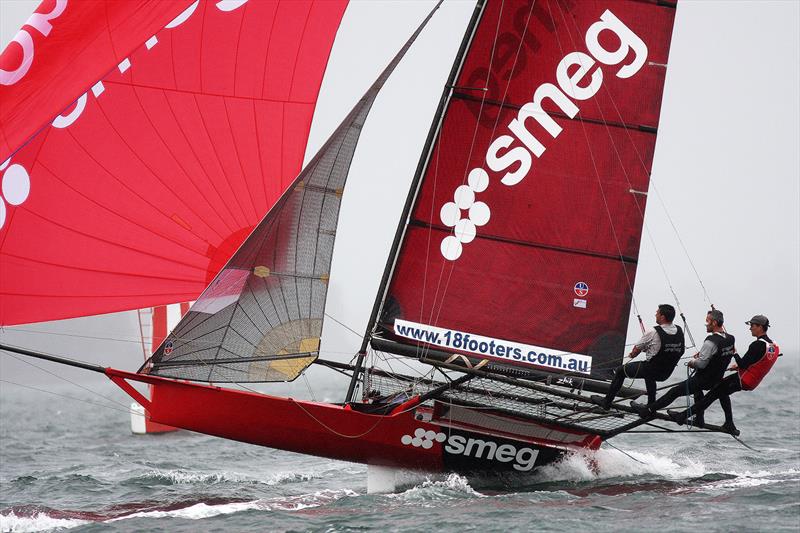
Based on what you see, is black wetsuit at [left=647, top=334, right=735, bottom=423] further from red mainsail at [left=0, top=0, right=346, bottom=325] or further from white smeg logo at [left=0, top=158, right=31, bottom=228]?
white smeg logo at [left=0, top=158, right=31, bottom=228]

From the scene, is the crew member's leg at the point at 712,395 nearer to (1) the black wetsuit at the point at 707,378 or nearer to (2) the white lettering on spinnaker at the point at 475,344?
(1) the black wetsuit at the point at 707,378

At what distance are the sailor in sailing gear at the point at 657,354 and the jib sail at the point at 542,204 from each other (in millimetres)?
442

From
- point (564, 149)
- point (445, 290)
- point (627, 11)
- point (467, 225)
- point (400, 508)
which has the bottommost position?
point (400, 508)

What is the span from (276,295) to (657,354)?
12.8 ft

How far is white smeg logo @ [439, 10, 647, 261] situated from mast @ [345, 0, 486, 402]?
1.46 feet

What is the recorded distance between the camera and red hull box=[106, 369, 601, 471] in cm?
1020

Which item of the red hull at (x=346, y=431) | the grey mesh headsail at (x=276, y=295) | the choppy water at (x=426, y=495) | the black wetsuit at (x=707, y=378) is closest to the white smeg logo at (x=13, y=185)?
the red hull at (x=346, y=431)

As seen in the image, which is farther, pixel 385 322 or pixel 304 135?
pixel 304 135

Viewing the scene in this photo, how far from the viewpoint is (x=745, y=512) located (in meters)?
8.66

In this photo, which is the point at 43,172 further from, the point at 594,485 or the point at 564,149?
the point at 594,485

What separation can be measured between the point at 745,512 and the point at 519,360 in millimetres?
2887

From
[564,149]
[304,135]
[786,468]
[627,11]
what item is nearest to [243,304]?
[304,135]

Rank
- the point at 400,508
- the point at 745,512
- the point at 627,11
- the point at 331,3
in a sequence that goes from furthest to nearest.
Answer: the point at 331,3
the point at 627,11
the point at 400,508
the point at 745,512

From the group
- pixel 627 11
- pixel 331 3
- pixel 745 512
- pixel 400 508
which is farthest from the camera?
pixel 331 3
